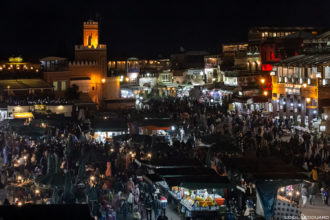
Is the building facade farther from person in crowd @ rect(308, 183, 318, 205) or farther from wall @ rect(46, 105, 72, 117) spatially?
person in crowd @ rect(308, 183, 318, 205)

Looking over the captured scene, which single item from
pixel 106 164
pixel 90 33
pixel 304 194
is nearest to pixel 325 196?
pixel 304 194

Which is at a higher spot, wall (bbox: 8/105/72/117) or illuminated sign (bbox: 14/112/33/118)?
wall (bbox: 8/105/72/117)

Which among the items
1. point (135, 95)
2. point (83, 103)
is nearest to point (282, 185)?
point (83, 103)

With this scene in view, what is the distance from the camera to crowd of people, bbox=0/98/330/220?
48.9 feet

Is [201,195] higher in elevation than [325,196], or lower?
higher

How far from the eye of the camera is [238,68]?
50.5 m

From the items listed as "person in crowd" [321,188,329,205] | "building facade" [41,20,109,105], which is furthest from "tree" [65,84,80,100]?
"person in crowd" [321,188,329,205]

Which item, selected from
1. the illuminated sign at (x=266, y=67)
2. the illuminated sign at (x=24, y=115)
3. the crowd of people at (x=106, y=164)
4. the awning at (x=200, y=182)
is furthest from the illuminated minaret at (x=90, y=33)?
the awning at (x=200, y=182)

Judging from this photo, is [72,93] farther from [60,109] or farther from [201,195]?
[201,195]

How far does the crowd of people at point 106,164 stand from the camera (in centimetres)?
1490

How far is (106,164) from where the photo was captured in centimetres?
1847

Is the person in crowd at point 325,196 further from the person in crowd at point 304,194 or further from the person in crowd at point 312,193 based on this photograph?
the person in crowd at point 304,194

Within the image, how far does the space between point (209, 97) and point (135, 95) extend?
1049cm

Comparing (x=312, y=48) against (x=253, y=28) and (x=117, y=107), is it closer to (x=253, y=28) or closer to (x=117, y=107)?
(x=117, y=107)
